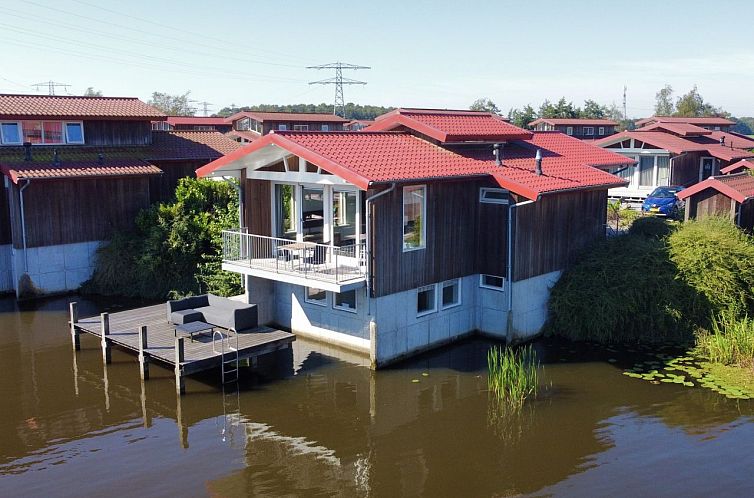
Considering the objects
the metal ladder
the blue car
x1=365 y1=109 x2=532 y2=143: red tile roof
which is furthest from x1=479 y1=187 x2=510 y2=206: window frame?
the blue car

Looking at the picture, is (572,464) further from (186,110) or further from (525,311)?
(186,110)

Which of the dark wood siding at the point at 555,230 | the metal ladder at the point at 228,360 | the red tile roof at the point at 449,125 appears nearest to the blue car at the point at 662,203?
the dark wood siding at the point at 555,230

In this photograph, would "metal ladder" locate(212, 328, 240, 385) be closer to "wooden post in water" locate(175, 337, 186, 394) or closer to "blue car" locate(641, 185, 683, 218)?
"wooden post in water" locate(175, 337, 186, 394)

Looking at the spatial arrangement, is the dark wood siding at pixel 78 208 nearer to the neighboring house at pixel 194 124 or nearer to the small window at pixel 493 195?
the small window at pixel 493 195

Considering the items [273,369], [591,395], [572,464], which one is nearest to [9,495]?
[273,369]

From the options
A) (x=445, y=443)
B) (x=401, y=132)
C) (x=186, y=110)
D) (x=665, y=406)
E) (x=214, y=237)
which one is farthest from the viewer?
(x=186, y=110)
